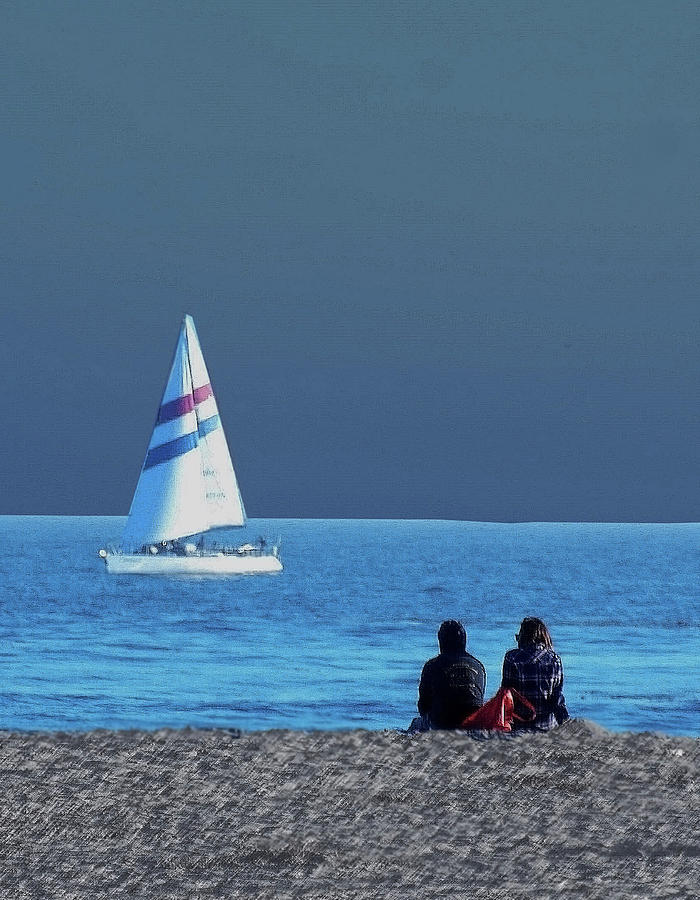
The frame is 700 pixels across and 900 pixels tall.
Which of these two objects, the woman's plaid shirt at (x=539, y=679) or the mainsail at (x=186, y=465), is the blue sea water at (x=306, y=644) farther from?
the woman's plaid shirt at (x=539, y=679)

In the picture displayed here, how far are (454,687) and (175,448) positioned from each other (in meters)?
69.9

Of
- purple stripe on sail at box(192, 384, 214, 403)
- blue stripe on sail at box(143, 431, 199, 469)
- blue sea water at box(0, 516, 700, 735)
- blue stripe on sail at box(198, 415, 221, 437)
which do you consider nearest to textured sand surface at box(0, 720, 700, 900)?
blue sea water at box(0, 516, 700, 735)

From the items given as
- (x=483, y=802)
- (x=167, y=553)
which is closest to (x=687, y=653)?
(x=167, y=553)

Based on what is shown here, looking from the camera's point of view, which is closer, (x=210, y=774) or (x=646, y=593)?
(x=210, y=774)

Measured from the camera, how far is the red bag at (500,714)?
1134cm

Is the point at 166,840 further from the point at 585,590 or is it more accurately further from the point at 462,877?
the point at 585,590

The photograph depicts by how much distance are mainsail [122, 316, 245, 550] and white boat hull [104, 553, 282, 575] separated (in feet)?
7.98

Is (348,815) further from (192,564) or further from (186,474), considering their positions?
(192,564)

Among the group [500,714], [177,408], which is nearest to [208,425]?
[177,408]

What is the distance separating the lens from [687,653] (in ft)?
183

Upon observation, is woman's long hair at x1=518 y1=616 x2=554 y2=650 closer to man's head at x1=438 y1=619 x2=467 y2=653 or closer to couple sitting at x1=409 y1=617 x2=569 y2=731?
couple sitting at x1=409 y1=617 x2=569 y2=731

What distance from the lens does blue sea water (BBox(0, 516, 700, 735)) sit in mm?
38062

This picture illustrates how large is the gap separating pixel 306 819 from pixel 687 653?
49.1 meters

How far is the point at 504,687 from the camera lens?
38.0 ft
